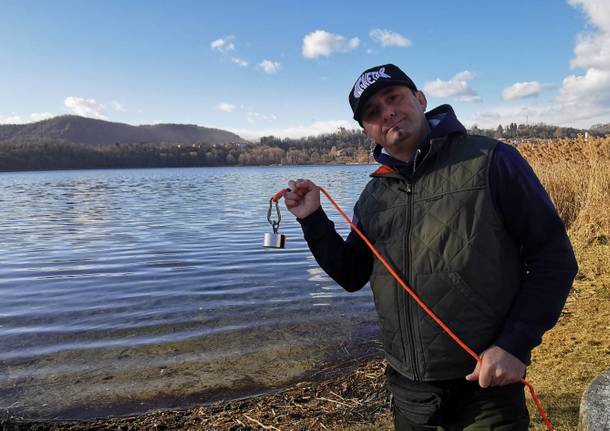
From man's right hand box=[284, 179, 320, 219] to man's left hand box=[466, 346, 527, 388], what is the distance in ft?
4.03

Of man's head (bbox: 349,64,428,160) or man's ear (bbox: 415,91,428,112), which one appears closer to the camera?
man's head (bbox: 349,64,428,160)

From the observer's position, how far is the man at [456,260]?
2.07 m

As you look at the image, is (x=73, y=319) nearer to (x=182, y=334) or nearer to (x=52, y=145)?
(x=182, y=334)

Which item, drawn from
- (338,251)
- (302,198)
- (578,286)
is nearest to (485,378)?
(338,251)

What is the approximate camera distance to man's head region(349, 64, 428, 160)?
2457 mm

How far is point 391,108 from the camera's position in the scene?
2494 mm

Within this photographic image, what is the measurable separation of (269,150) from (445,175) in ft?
508

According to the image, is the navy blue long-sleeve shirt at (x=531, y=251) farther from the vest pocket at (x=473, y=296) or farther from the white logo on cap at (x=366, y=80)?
the white logo on cap at (x=366, y=80)

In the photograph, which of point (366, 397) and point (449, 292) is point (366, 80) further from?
point (366, 397)

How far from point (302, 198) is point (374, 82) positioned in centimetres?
79

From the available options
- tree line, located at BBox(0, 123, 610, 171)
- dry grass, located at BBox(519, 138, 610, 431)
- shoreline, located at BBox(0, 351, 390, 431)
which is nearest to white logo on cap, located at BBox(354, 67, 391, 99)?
dry grass, located at BBox(519, 138, 610, 431)

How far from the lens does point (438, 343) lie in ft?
7.33

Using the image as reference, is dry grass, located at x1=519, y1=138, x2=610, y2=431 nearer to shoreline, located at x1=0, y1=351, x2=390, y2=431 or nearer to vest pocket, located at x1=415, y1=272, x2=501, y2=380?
shoreline, located at x1=0, y1=351, x2=390, y2=431

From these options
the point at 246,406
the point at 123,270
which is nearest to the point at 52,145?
the point at 123,270
